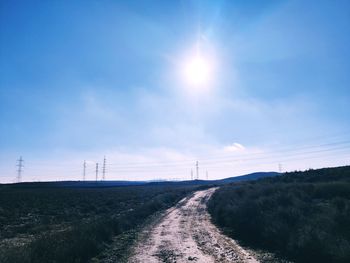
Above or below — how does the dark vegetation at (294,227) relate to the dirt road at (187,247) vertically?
above

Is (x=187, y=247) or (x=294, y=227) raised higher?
(x=294, y=227)

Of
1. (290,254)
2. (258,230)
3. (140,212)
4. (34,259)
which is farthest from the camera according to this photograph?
(140,212)

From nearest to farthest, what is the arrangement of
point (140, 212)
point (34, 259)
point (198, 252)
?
1. point (34, 259)
2. point (198, 252)
3. point (140, 212)

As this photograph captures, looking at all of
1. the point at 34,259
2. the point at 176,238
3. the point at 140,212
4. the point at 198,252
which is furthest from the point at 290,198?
the point at 34,259

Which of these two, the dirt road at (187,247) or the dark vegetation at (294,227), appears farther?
the dirt road at (187,247)

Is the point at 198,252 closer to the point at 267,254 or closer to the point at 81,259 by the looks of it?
the point at 267,254

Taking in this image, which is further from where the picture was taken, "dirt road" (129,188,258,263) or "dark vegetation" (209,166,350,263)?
"dirt road" (129,188,258,263)

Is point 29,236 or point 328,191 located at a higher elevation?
point 328,191

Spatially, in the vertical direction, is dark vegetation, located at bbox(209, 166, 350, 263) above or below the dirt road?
above

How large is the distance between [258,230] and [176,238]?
167 inches

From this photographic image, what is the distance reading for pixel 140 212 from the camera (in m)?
28.1

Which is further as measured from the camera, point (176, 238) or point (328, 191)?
point (328, 191)

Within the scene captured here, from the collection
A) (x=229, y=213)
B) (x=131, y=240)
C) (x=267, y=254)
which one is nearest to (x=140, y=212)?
(x=229, y=213)

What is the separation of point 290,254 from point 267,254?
0.85 m
